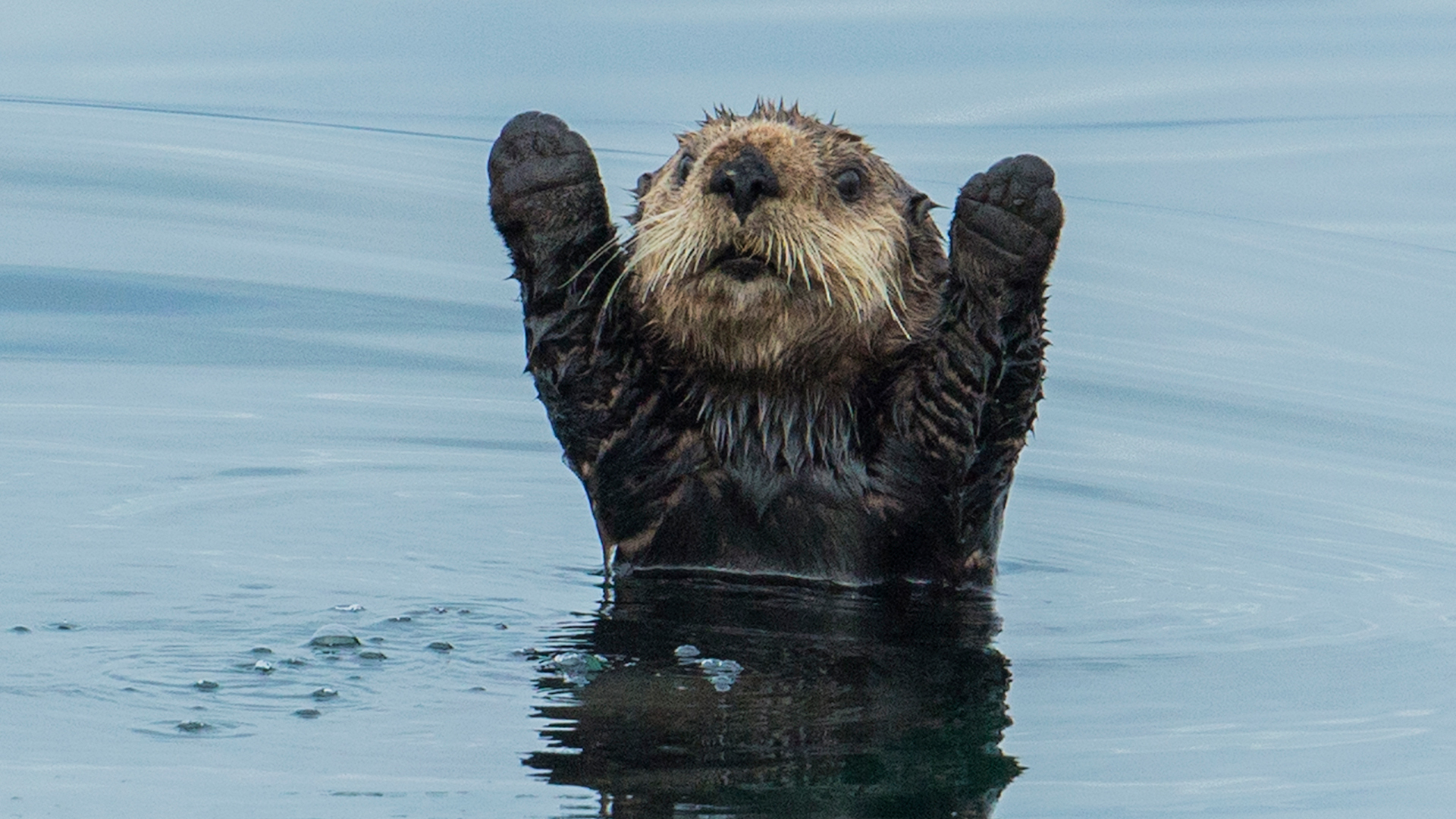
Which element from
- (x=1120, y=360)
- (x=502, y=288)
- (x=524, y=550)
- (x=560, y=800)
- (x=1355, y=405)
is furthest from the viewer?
(x=502, y=288)

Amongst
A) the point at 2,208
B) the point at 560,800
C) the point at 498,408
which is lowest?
the point at 560,800

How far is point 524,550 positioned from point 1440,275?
6.12m

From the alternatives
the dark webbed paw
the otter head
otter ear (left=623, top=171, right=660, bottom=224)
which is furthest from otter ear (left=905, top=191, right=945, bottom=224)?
the dark webbed paw

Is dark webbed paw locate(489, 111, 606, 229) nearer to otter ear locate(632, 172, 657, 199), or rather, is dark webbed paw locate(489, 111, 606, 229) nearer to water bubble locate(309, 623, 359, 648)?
otter ear locate(632, 172, 657, 199)

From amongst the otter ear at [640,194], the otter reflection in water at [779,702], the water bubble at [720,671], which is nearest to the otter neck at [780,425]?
the otter reflection in water at [779,702]

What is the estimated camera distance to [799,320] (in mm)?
5336

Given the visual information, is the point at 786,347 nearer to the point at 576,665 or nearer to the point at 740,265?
the point at 740,265

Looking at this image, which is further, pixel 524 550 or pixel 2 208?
pixel 2 208

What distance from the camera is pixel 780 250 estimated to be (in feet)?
16.9

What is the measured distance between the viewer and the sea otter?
523cm

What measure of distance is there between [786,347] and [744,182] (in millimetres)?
513

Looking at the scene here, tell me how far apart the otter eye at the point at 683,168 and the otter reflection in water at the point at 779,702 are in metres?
0.94

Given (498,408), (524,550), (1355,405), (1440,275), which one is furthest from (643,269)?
(1440,275)

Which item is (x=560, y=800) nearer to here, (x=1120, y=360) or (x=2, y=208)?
(x=1120, y=360)
